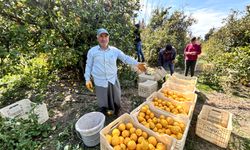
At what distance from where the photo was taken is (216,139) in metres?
2.68

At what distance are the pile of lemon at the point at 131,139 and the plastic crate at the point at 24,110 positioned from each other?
1.76 m

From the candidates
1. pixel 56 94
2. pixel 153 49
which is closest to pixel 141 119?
pixel 56 94

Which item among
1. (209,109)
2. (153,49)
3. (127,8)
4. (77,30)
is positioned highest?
(127,8)

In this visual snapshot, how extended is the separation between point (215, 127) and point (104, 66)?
2.04m

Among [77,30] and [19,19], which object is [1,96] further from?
[77,30]

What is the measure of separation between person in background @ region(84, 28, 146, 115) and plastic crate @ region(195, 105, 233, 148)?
1367 mm

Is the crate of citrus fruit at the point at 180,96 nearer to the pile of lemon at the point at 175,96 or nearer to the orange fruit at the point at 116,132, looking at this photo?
the pile of lemon at the point at 175,96

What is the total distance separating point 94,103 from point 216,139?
2538 mm

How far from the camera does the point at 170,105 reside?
2762 mm

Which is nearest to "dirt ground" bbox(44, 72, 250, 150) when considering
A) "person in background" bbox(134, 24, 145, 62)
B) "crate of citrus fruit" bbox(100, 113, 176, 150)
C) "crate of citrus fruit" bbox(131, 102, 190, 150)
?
"crate of citrus fruit" bbox(131, 102, 190, 150)

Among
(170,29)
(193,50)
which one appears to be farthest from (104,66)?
(170,29)

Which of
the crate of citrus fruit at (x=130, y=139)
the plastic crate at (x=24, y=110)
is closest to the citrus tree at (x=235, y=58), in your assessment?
the crate of citrus fruit at (x=130, y=139)

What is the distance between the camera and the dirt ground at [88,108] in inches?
107

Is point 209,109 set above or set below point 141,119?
below
